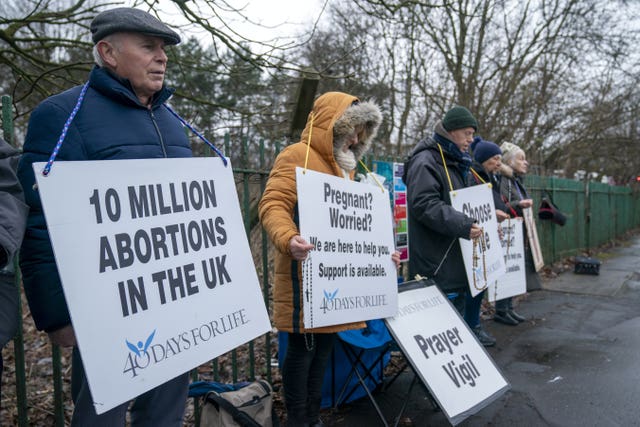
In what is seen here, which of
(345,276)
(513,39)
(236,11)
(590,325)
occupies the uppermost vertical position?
(513,39)

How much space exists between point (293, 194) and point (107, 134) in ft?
3.31

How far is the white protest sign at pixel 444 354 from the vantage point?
108 inches

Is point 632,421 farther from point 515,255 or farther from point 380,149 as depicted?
point 380,149

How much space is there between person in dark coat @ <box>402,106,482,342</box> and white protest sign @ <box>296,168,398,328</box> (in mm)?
565

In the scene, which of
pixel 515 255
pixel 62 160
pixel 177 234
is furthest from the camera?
pixel 515 255

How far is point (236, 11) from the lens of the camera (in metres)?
4.28

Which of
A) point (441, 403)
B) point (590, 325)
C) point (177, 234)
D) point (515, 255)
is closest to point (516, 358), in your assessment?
point (515, 255)

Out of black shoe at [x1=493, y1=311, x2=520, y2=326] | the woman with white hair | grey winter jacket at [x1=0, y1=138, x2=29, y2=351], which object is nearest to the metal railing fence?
grey winter jacket at [x1=0, y1=138, x2=29, y2=351]

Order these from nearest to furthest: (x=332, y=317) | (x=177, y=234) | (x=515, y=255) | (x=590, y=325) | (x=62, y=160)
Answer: (x=62, y=160) < (x=177, y=234) < (x=332, y=317) < (x=515, y=255) < (x=590, y=325)

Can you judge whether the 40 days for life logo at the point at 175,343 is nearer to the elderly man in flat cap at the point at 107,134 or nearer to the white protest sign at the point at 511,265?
the elderly man in flat cap at the point at 107,134

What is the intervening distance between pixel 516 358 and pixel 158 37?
158 inches

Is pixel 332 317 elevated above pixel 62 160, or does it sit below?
below

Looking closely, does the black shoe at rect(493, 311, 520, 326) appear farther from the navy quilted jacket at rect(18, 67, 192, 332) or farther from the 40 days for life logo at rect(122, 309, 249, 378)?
the navy quilted jacket at rect(18, 67, 192, 332)

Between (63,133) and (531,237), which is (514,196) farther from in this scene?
(63,133)
